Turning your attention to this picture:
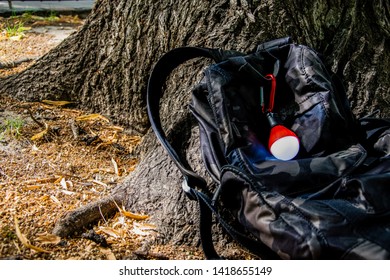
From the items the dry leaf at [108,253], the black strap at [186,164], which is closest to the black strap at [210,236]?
the black strap at [186,164]

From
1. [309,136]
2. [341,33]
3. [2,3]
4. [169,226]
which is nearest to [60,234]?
[169,226]

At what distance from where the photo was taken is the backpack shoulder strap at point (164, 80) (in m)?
2.15

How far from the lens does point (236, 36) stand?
245 cm

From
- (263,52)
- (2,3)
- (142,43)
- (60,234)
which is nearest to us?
(60,234)

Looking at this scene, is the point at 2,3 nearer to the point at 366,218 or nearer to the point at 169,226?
the point at 169,226

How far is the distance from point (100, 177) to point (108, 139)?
34 centimetres

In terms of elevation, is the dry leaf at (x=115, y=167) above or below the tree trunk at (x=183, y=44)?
below

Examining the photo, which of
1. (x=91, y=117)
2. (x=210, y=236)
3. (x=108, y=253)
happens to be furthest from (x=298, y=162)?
(x=91, y=117)

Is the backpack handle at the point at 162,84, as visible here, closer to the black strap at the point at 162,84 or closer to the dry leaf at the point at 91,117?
the black strap at the point at 162,84

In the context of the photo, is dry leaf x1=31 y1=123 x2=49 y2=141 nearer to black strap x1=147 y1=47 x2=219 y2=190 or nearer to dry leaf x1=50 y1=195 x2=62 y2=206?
dry leaf x1=50 y1=195 x2=62 y2=206

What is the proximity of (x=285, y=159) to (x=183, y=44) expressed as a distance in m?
0.89

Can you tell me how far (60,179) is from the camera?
2.41 meters

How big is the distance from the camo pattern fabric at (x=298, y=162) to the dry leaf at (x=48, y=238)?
698mm

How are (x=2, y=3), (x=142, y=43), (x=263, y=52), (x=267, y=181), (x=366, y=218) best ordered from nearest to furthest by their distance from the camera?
(x=366, y=218) → (x=267, y=181) → (x=263, y=52) → (x=142, y=43) → (x=2, y=3)
